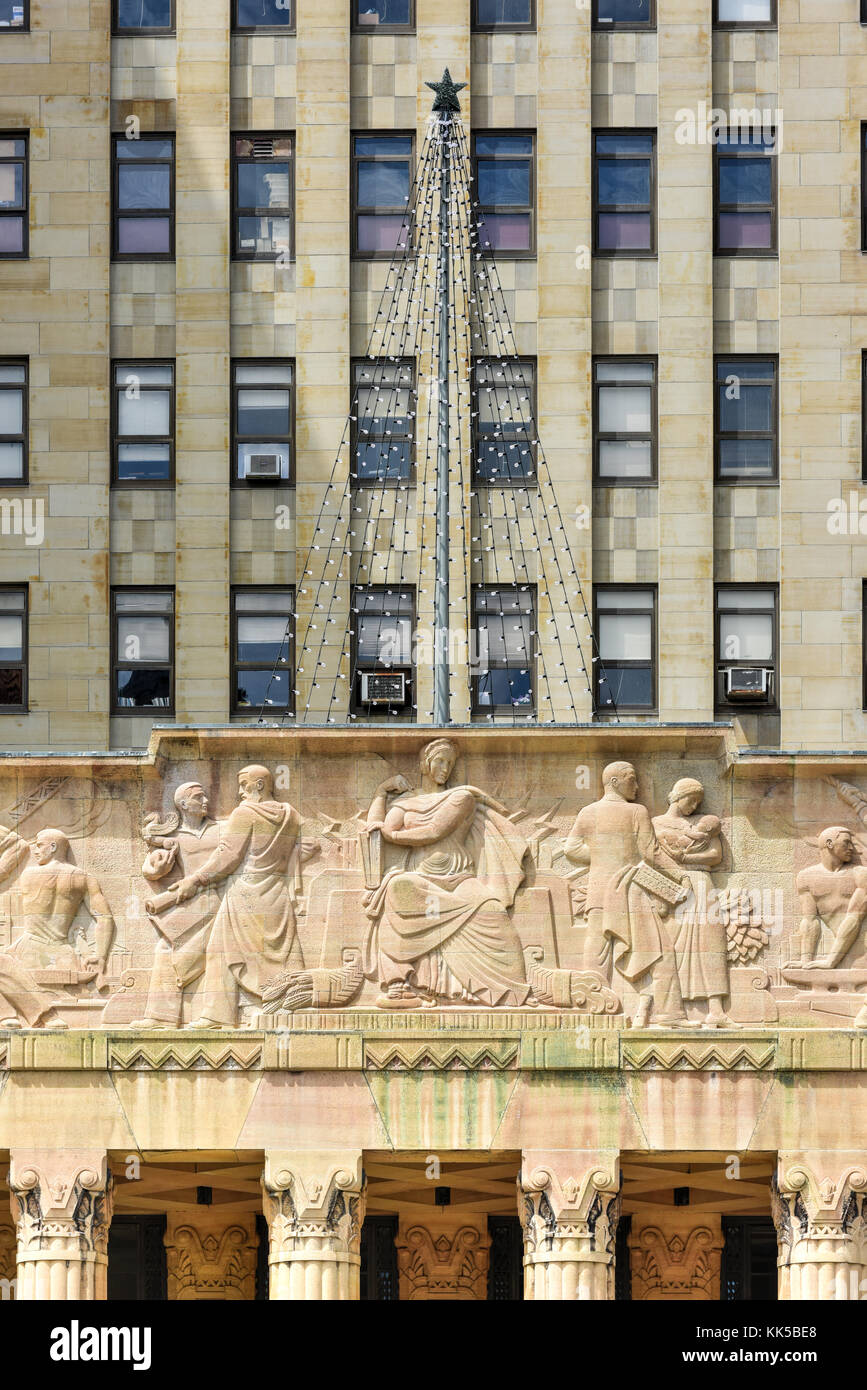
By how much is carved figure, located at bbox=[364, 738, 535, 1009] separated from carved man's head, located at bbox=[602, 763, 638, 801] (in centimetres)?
143

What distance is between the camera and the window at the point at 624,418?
2516 inches

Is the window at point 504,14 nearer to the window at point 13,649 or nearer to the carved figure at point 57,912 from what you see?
the window at point 13,649

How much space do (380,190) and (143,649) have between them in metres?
8.51

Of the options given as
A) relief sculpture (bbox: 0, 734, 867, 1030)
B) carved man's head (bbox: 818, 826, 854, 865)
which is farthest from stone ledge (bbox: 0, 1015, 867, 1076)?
carved man's head (bbox: 818, 826, 854, 865)

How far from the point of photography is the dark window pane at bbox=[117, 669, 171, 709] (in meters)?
63.0

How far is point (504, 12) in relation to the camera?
6512cm

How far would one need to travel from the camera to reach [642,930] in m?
53.6

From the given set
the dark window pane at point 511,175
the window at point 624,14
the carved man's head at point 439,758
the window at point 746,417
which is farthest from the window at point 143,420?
the carved man's head at point 439,758

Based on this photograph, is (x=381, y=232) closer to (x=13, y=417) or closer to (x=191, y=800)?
(x=13, y=417)

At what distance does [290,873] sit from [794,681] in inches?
480

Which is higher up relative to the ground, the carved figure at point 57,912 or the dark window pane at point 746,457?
the dark window pane at point 746,457

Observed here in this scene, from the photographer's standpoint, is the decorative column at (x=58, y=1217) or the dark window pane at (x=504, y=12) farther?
the dark window pane at (x=504, y=12)

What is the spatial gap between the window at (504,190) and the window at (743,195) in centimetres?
306
